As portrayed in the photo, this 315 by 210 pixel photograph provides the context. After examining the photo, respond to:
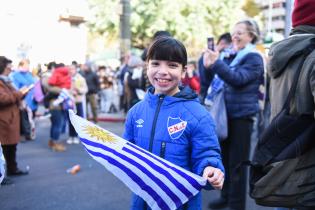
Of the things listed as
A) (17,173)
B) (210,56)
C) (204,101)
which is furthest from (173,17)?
(210,56)

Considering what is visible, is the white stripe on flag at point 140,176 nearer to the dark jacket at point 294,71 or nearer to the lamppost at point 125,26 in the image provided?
the dark jacket at point 294,71

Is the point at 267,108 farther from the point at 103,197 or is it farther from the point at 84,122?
the point at 84,122

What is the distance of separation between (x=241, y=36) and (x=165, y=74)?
1.99 m

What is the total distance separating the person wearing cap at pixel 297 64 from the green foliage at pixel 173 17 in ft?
75.6

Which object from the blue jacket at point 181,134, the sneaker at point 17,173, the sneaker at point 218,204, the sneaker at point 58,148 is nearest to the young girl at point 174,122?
the blue jacket at point 181,134

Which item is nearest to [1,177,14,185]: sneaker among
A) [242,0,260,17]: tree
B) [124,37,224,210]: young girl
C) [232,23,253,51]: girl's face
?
[232,23,253,51]: girl's face

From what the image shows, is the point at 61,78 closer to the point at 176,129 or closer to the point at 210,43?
the point at 210,43

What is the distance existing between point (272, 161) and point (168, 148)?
557 mm

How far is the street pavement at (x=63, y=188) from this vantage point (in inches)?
204

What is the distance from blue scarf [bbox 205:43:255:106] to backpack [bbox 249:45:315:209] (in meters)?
1.91

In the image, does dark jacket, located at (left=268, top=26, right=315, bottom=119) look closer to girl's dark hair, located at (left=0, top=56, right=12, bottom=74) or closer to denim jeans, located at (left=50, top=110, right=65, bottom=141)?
girl's dark hair, located at (left=0, top=56, right=12, bottom=74)

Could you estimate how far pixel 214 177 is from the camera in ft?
7.32

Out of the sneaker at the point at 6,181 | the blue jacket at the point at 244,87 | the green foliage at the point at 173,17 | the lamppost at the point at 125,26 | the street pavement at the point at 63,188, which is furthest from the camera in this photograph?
the green foliage at the point at 173,17

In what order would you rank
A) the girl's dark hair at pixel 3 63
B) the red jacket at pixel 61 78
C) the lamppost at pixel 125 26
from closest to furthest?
1. the girl's dark hair at pixel 3 63
2. the red jacket at pixel 61 78
3. the lamppost at pixel 125 26
